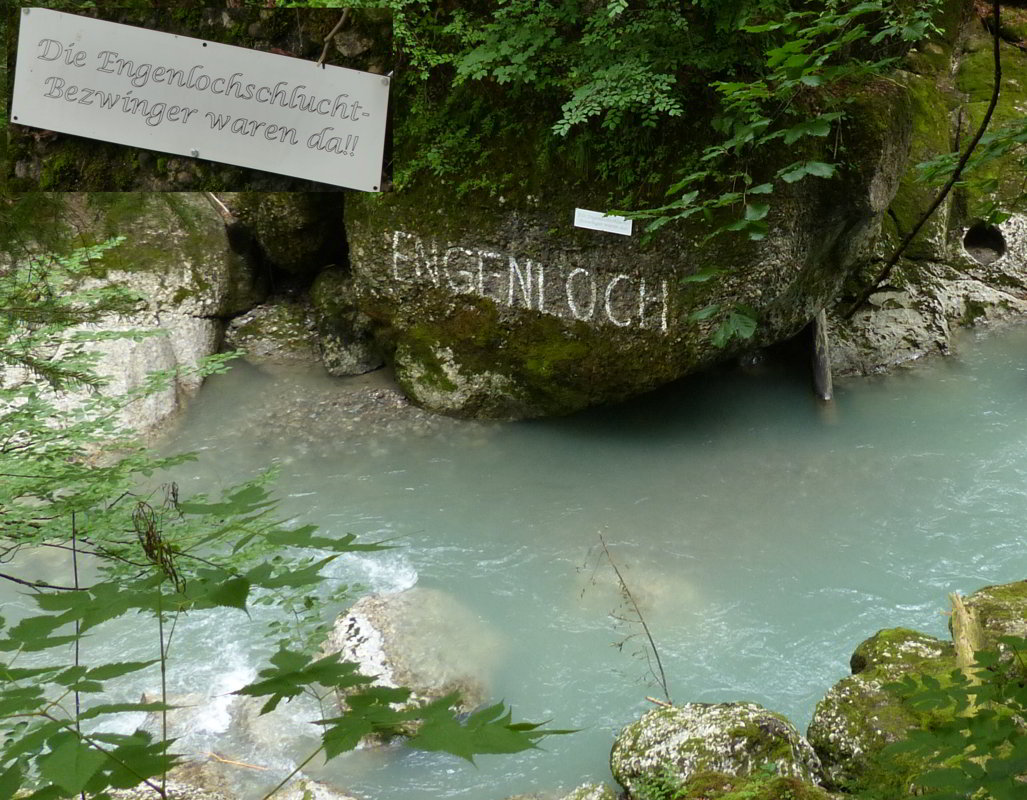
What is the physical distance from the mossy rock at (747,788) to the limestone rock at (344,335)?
4.38 m

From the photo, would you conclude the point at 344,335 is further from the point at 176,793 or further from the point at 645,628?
the point at 176,793

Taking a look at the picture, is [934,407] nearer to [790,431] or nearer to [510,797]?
[790,431]

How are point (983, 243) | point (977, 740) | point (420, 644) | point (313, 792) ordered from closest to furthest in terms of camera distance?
1. point (977, 740)
2. point (313, 792)
3. point (420, 644)
4. point (983, 243)

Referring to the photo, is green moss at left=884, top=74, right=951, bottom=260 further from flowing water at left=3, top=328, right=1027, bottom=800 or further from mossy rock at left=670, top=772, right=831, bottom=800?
mossy rock at left=670, top=772, right=831, bottom=800

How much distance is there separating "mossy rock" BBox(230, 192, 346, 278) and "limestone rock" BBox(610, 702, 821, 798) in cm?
460

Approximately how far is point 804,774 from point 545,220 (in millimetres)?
3577

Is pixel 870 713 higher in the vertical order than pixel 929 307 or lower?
lower

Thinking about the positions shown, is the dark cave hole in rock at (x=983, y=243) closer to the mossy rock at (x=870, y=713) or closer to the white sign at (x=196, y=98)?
the mossy rock at (x=870, y=713)

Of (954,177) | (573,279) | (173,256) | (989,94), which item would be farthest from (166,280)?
(989,94)

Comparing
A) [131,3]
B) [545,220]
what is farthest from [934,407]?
[131,3]

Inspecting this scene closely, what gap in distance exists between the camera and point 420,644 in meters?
4.00

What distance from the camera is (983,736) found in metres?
1.60

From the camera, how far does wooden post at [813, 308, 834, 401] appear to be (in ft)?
20.7

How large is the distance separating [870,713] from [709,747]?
0.59 metres
